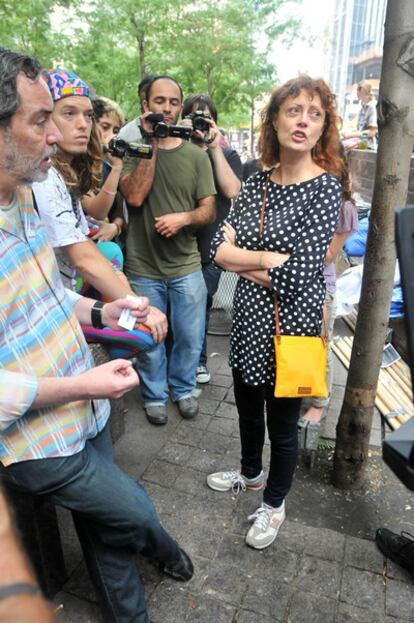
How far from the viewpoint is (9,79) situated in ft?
4.61

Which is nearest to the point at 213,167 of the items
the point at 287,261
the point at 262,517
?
the point at 287,261

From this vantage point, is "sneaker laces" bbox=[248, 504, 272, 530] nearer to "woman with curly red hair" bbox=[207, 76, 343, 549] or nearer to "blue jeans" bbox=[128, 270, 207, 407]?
"woman with curly red hair" bbox=[207, 76, 343, 549]

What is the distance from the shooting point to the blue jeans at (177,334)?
3.30 metres

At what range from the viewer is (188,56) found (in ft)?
43.2

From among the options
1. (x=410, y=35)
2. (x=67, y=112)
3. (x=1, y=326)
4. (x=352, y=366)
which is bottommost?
(x=352, y=366)

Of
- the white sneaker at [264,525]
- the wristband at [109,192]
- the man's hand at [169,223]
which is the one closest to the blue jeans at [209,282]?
the man's hand at [169,223]

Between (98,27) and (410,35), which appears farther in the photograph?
(98,27)

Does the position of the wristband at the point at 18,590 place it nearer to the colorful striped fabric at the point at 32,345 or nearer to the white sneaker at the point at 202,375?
the colorful striped fabric at the point at 32,345

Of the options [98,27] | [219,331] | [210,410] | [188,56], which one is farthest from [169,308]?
[188,56]

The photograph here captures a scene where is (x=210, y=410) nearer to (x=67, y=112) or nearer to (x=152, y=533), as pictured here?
(x=152, y=533)

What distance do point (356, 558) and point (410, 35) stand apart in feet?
7.61

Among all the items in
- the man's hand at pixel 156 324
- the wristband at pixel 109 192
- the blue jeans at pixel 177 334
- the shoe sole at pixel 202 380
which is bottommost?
the shoe sole at pixel 202 380

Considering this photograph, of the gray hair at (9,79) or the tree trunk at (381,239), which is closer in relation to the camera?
the gray hair at (9,79)

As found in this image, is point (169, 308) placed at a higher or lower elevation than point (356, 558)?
higher
